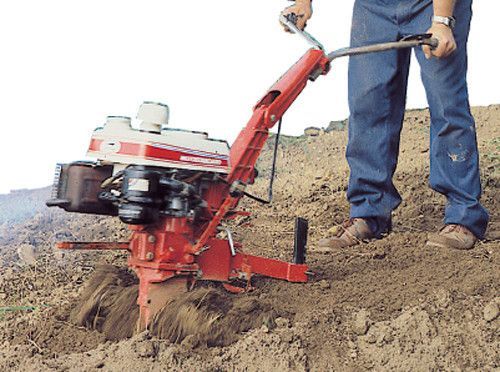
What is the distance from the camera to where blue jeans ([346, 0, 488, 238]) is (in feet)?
15.1

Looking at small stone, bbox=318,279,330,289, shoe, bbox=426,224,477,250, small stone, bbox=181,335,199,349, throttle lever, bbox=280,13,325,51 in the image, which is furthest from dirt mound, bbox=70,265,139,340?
shoe, bbox=426,224,477,250

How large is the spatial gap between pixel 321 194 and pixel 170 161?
4509mm

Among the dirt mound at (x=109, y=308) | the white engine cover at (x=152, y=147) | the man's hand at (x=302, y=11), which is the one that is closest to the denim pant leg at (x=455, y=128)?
the man's hand at (x=302, y=11)

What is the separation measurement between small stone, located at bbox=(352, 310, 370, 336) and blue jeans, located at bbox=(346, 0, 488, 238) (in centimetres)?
146

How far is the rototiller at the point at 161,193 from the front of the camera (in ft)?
10.0

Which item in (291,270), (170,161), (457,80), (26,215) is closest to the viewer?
(170,161)

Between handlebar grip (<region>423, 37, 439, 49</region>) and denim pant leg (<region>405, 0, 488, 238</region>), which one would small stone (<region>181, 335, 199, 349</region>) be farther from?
denim pant leg (<region>405, 0, 488, 238</region>)

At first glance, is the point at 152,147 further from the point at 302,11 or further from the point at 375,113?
the point at 375,113

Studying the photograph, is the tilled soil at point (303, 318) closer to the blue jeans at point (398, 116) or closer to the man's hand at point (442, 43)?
the blue jeans at point (398, 116)

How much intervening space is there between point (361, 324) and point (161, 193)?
105cm

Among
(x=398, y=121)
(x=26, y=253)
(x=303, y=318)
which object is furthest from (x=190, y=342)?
(x=26, y=253)

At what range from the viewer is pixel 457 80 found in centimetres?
459

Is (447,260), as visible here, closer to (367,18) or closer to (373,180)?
(373,180)

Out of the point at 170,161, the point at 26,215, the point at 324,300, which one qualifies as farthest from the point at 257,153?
the point at 26,215
